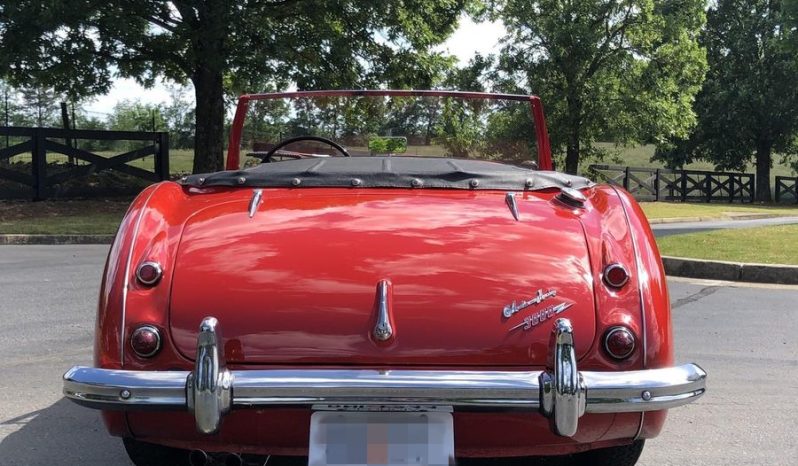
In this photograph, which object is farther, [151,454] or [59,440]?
[59,440]

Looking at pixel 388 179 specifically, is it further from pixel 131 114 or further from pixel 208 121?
pixel 131 114

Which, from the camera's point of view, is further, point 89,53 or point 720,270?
point 89,53

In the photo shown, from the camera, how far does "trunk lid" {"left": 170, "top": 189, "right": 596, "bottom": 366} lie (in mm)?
2273

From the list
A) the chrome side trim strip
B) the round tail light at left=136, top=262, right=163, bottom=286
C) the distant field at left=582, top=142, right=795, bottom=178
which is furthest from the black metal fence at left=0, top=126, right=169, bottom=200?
the distant field at left=582, top=142, right=795, bottom=178

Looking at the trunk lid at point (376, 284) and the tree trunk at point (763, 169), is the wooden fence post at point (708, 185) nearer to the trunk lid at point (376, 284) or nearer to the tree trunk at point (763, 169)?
the tree trunk at point (763, 169)

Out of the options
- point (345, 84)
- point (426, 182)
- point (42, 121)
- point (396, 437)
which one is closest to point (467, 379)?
point (396, 437)

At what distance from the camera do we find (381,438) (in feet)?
6.98

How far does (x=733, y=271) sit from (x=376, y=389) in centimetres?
772

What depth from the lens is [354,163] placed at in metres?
3.41

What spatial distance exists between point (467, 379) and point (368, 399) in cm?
29

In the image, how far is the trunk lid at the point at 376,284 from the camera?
7.46 ft

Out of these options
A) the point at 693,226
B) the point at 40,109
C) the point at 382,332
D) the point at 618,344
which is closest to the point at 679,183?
the point at 693,226

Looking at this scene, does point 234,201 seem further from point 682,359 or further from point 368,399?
point 682,359

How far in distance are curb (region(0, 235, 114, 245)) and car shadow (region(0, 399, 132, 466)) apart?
8940mm
